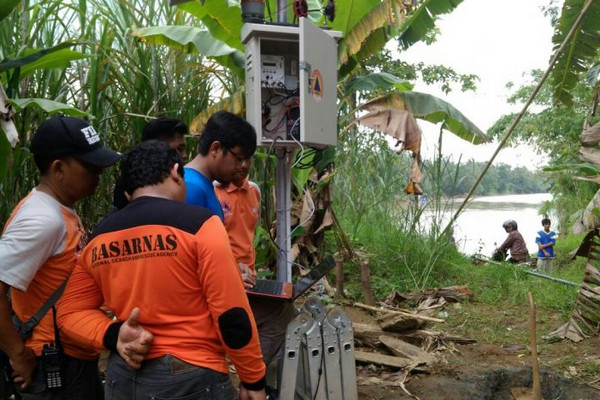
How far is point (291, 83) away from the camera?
380cm

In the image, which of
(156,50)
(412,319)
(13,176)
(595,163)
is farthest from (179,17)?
(595,163)

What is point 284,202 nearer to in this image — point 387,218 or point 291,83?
point 291,83

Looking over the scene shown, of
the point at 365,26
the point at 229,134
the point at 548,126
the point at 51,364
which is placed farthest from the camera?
the point at 548,126

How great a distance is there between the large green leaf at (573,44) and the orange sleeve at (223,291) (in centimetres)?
422

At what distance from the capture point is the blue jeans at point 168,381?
1759 mm

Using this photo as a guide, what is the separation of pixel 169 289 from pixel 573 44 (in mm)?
4518

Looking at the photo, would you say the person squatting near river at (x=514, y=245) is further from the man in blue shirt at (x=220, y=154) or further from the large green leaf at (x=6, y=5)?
the large green leaf at (x=6, y=5)

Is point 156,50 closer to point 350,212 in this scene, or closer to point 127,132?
point 127,132

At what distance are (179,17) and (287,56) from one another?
2436 millimetres

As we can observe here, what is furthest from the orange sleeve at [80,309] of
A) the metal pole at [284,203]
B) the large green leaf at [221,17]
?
the large green leaf at [221,17]

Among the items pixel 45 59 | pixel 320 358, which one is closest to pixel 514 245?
pixel 320 358

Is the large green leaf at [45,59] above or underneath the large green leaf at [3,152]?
above

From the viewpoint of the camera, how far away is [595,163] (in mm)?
4438

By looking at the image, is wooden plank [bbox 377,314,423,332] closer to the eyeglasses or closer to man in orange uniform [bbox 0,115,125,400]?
the eyeglasses
